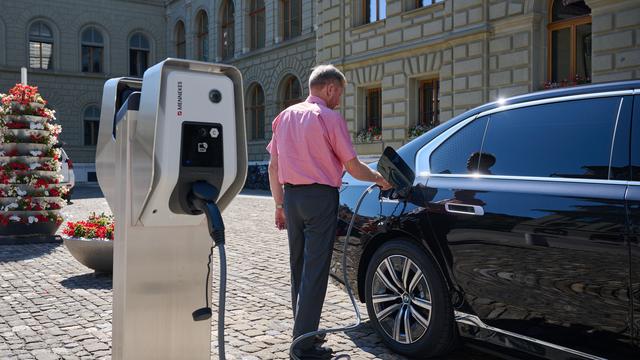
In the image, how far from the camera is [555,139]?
10.8 feet

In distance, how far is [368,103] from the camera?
2170cm

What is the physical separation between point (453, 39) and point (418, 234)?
14822mm

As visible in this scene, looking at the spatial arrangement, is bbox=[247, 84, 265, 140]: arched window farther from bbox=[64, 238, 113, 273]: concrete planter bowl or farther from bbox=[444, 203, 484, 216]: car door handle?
bbox=[444, 203, 484, 216]: car door handle

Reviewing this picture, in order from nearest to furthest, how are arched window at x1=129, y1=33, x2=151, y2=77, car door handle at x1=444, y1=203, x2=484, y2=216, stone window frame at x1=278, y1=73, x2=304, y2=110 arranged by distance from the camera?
car door handle at x1=444, y1=203, x2=484, y2=216
stone window frame at x1=278, y1=73, x2=304, y2=110
arched window at x1=129, y1=33, x2=151, y2=77

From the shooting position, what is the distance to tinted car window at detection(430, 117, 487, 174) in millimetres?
3771

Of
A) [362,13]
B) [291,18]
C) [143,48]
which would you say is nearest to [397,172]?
[362,13]

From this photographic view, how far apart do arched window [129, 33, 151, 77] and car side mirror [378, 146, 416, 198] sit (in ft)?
127

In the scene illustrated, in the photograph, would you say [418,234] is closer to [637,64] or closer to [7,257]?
[7,257]

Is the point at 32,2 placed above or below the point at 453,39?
above

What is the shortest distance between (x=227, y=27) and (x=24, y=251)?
26.8m

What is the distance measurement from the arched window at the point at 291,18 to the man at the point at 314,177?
25.3 metres

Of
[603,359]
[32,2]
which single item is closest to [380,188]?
[603,359]

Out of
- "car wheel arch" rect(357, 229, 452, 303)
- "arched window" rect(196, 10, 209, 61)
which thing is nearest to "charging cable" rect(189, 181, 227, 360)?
"car wheel arch" rect(357, 229, 452, 303)

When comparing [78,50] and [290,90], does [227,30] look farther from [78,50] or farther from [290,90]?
[78,50]
